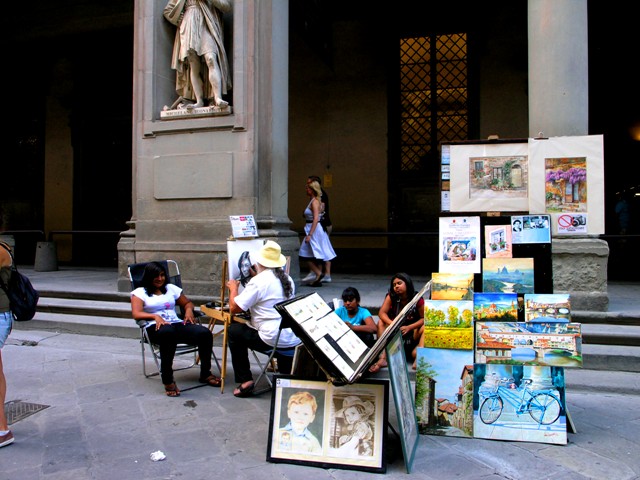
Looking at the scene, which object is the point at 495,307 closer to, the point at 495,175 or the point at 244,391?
the point at 495,175

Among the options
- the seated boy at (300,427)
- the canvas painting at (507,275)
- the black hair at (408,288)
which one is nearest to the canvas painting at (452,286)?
the canvas painting at (507,275)

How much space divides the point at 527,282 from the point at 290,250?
4499mm

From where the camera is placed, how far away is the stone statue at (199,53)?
8.03m

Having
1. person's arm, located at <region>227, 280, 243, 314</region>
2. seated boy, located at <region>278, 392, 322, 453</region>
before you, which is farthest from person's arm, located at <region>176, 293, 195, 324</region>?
seated boy, located at <region>278, 392, 322, 453</region>

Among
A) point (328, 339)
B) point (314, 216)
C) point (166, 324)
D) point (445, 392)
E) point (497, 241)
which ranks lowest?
point (445, 392)

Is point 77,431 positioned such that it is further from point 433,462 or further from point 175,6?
point 175,6

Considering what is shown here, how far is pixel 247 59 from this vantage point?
793cm

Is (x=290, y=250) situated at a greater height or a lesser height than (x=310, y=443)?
greater

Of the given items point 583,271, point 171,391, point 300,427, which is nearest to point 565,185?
point 583,271

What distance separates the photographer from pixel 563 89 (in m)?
6.57

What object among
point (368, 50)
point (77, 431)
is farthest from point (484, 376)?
point (368, 50)

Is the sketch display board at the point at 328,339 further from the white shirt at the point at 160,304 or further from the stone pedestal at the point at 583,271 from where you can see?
the stone pedestal at the point at 583,271

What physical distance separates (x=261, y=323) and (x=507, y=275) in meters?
2.14

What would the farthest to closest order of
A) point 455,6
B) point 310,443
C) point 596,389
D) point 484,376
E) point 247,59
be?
point 455,6, point 247,59, point 596,389, point 484,376, point 310,443
